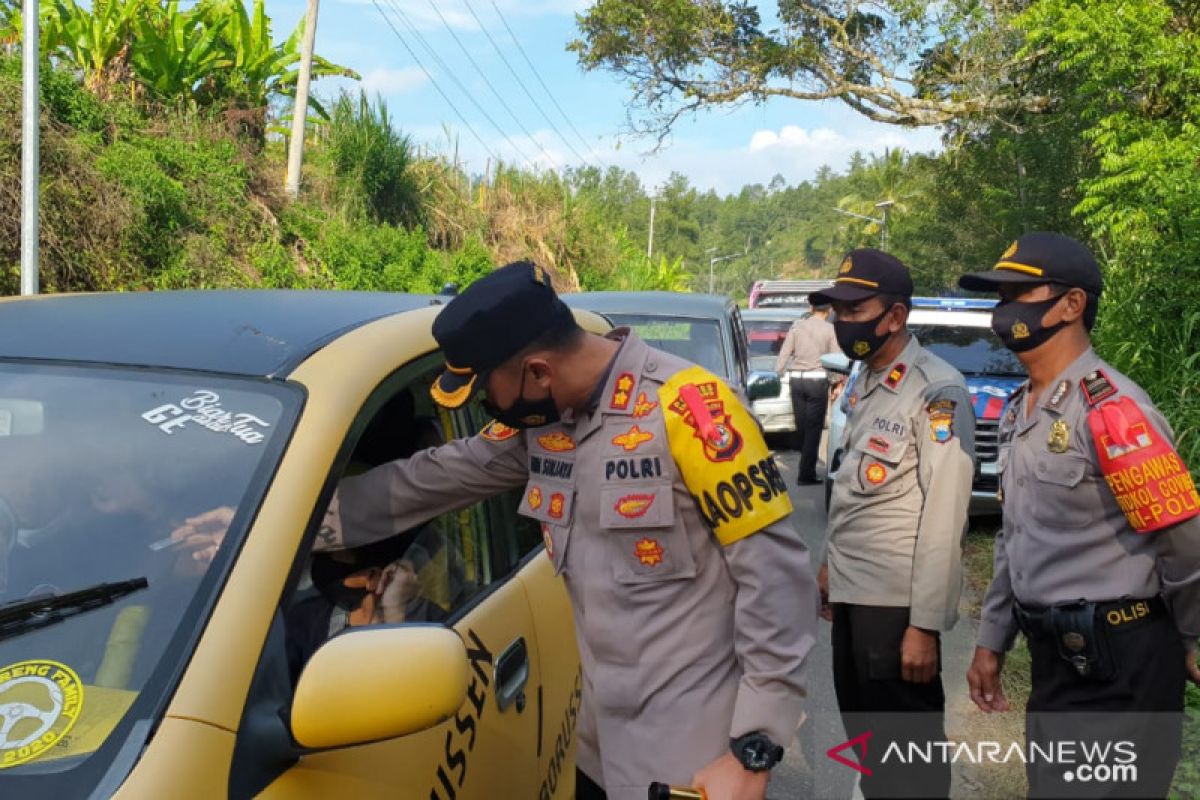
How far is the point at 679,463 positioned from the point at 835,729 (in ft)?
9.98

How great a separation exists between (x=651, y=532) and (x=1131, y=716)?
1.33 metres

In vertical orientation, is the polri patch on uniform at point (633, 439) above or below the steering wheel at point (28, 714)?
above

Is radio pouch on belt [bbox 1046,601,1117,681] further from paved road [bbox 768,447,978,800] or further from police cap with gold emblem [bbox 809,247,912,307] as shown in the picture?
paved road [bbox 768,447,978,800]

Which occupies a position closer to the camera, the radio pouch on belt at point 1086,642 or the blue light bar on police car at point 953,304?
the radio pouch on belt at point 1086,642

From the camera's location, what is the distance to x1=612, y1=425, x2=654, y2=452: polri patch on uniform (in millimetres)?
2021

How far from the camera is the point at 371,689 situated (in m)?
1.55

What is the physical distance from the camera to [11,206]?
38.3 feet

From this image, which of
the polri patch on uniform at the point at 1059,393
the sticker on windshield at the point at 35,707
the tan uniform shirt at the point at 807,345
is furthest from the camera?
the tan uniform shirt at the point at 807,345

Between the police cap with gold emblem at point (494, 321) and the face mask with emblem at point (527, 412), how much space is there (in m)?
0.09

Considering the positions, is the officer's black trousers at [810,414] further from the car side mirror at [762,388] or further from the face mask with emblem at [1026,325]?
the face mask with emblem at [1026,325]

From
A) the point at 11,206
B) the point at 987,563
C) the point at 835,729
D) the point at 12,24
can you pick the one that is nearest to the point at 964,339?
the point at 987,563

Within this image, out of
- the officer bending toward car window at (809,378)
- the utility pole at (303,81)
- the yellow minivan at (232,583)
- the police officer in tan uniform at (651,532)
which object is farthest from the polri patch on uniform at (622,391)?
the utility pole at (303,81)

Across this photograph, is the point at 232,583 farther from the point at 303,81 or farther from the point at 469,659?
the point at 303,81

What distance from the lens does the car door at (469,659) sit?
1738 millimetres
